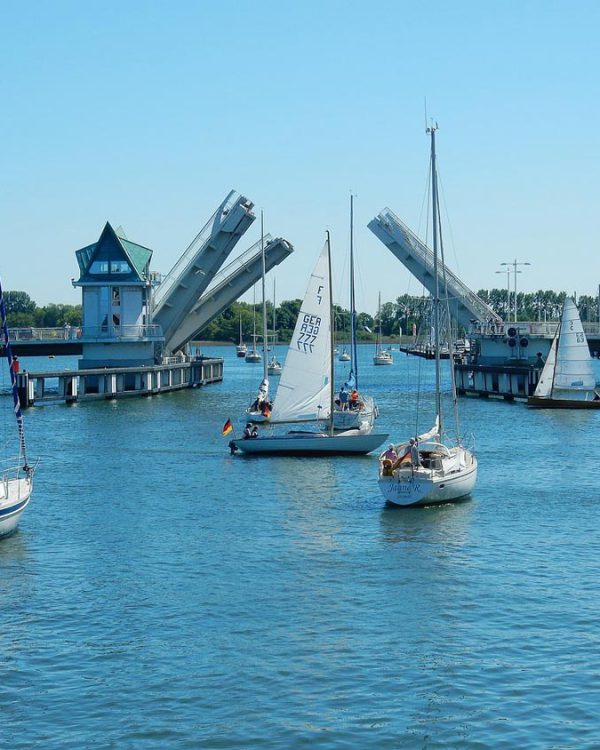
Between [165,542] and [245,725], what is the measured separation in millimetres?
11614

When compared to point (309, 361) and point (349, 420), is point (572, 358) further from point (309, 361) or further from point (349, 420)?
point (309, 361)

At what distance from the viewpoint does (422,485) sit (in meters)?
30.5

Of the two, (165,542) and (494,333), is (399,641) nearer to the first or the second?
(165,542)

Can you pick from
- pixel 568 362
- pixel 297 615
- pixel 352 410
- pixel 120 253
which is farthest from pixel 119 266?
pixel 297 615

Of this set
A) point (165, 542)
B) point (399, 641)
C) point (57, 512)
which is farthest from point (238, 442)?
point (399, 641)

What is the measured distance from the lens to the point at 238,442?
139 feet

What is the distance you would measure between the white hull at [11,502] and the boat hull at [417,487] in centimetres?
900

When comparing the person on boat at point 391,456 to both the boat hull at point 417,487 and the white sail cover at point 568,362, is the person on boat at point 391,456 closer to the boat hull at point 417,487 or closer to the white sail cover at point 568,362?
the boat hull at point 417,487

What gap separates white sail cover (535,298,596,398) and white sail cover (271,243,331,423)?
2586 cm

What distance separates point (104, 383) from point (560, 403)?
2710 cm

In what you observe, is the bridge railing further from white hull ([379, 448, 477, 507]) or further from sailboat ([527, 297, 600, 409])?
white hull ([379, 448, 477, 507])

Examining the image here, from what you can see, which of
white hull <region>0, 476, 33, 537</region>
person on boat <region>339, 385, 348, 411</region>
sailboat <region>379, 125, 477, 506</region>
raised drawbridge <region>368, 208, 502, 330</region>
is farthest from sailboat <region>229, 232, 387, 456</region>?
raised drawbridge <region>368, 208, 502, 330</region>

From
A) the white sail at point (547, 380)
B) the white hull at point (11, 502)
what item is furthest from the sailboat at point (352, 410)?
the white hull at point (11, 502)

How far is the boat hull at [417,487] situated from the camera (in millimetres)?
30484
